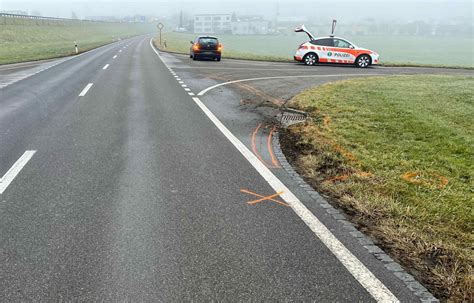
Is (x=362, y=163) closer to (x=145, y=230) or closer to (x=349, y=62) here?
(x=145, y=230)

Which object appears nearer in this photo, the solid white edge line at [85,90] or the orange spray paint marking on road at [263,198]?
the orange spray paint marking on road at [263,198]

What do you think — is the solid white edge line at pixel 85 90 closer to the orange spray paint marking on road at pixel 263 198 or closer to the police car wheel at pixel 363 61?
the orange spray paint marking on road at pixel 263 198

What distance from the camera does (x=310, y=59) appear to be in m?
21.2

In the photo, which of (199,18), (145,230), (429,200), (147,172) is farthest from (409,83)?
(199,18)

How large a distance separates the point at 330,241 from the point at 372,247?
40 centimetres

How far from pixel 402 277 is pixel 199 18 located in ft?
660

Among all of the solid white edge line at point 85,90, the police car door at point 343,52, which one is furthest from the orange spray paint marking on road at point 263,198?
the police car door at point 343,52

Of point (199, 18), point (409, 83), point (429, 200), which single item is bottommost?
point (429, 200)

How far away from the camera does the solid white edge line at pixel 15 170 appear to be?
15.3 ft

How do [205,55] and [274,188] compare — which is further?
[205,55]

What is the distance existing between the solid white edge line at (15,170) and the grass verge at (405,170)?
410 centimetres

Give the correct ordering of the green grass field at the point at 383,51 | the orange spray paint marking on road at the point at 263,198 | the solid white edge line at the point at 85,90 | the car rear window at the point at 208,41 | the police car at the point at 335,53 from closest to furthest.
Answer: the orange spray paint marking on road at the point at 263,198 < the solid white edge line at the point at 85,90 < the police car at the point at 335,53 < the car rear window at the point at 208,41 < the green grass field at the point at 383,51

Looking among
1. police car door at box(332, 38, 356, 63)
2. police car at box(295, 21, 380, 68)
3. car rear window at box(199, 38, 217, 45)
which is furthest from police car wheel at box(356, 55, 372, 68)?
car rear window at box(199, 38, 217, 45)

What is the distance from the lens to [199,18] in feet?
621
